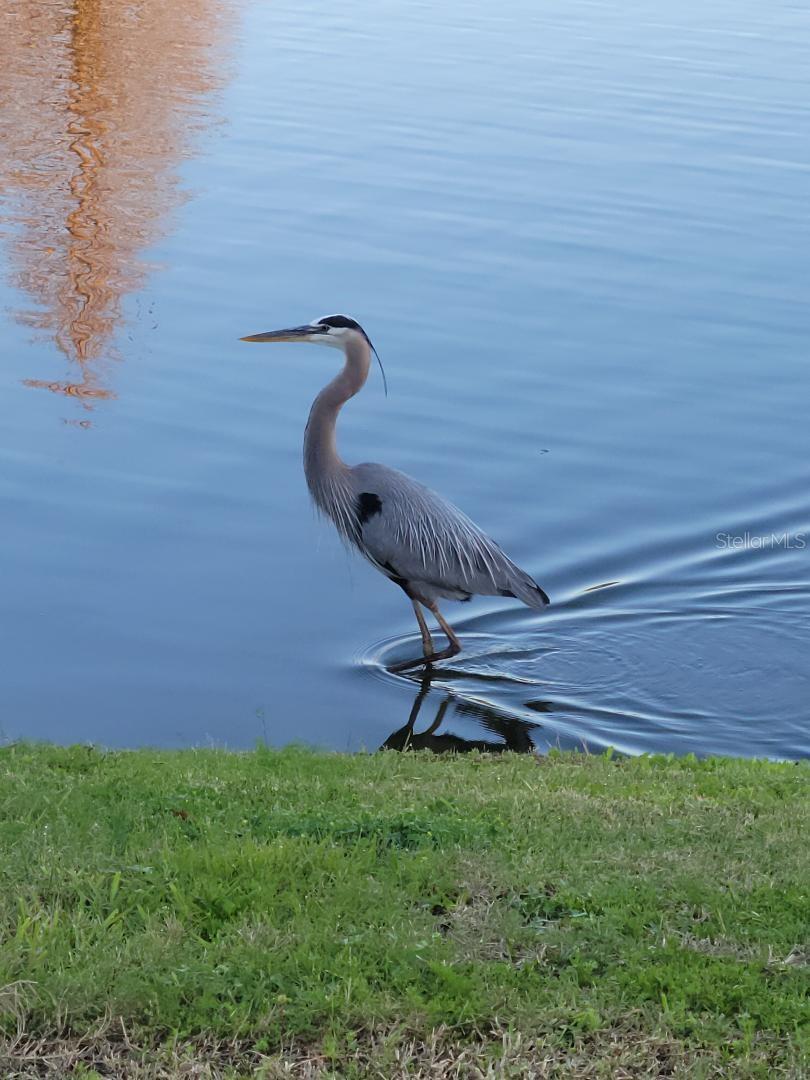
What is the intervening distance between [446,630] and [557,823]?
4391 millimetres

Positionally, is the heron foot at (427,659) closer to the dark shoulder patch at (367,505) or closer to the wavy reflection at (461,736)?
the wavy reflection at (461,736)

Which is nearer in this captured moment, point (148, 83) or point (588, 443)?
point (588, 443)

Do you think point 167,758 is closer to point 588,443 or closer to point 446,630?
point 446,630

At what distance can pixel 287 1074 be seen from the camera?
3.96 m

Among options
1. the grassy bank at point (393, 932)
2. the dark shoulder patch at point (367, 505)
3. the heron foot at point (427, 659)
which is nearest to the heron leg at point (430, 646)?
the heron foot at point (427, 659)

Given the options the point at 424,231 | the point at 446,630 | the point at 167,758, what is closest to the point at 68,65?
the point at 424,231

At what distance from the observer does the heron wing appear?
9.76 metres

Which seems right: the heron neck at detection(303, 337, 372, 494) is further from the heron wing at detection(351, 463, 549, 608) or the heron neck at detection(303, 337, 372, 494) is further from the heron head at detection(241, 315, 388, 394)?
the heron wing at detection(351, 463, 549, 608)

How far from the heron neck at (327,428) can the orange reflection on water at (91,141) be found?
10.7 feet

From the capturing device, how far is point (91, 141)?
64.8ft

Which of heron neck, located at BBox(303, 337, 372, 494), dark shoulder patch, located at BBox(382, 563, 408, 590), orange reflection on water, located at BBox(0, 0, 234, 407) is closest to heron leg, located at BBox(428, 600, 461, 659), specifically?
dark shoulder patch, located at BBox(382, 563, 408, 590)

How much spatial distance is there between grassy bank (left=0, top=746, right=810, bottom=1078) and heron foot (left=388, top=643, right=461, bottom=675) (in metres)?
3.64

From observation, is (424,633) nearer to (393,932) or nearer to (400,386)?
(400,386)

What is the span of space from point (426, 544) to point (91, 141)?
11.8m
